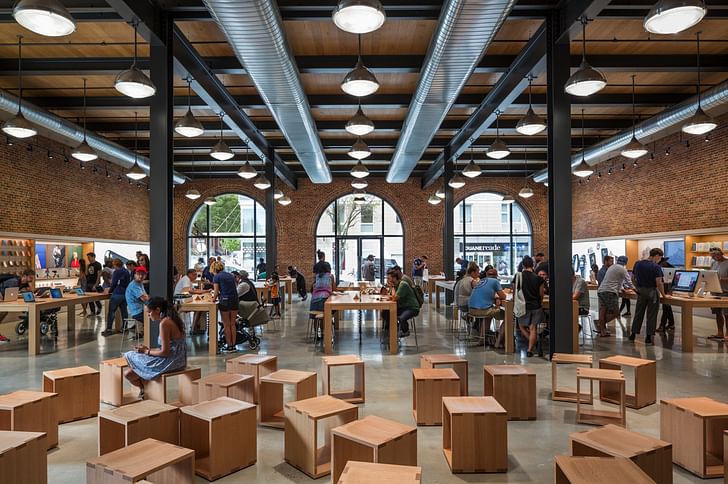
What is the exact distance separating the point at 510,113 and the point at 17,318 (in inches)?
516

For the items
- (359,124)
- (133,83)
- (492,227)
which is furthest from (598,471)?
(492,227)

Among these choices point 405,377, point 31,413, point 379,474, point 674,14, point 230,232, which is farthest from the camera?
point 230,232

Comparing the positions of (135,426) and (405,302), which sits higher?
(405,302)

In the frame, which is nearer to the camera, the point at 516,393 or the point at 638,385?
the point at 516,393

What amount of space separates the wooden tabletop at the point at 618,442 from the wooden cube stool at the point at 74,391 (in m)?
4.39

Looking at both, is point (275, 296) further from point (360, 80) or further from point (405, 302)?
point (360, 80)

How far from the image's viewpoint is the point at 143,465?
2.91 metres

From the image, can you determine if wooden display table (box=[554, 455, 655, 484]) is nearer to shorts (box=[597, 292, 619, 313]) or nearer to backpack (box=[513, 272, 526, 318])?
backpack (box=[513, 272, 526, 318])

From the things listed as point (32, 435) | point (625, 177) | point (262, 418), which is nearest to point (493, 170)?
point (625, 177)

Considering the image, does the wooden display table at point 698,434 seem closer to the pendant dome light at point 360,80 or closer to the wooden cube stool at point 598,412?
the wooden cube stool at point 598,412

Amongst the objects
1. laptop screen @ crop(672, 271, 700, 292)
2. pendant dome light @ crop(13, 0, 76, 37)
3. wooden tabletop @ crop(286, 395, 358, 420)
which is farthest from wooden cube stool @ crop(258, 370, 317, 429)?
laptop screen @ crop(672, 271, 700, 292)

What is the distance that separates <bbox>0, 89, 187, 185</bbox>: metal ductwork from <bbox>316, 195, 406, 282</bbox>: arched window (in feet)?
26.1

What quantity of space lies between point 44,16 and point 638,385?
6570 mm

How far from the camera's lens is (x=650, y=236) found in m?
14.2
